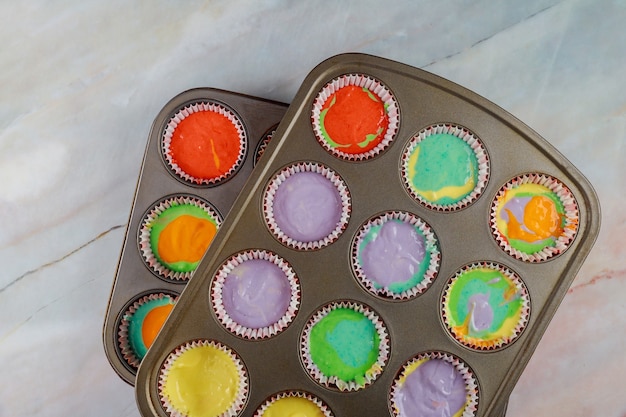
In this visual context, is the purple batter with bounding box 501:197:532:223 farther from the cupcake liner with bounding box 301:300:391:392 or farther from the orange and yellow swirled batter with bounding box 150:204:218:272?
the orange and yellow swirled batter with bounding box 150:204:218:272

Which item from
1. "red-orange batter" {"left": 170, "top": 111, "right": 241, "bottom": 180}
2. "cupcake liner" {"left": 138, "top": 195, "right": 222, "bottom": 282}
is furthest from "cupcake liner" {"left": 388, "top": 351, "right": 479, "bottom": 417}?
"red-orange batter" {"left": 170, "top": 111, "right": 241, "bottom": 180}

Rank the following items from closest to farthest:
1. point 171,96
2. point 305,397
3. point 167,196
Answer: point 305,397 → point 167,196 → point 171,96

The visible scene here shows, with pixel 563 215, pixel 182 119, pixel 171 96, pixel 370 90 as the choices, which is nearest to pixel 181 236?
pixel 182 119

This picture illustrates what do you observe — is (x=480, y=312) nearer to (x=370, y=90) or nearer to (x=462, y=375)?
(x=462, y=375)

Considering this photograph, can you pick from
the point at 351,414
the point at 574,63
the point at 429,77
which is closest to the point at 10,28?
the point at 429,77

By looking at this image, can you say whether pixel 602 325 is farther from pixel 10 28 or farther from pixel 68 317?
pixel 10 28

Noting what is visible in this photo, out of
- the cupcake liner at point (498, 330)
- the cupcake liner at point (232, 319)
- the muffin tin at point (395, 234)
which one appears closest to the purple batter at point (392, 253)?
the muffin tin at point (395, 234)

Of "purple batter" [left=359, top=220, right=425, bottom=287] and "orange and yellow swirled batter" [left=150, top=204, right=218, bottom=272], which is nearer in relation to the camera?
"purple batter" [left=359, top=220, right=425, bottom=287]
